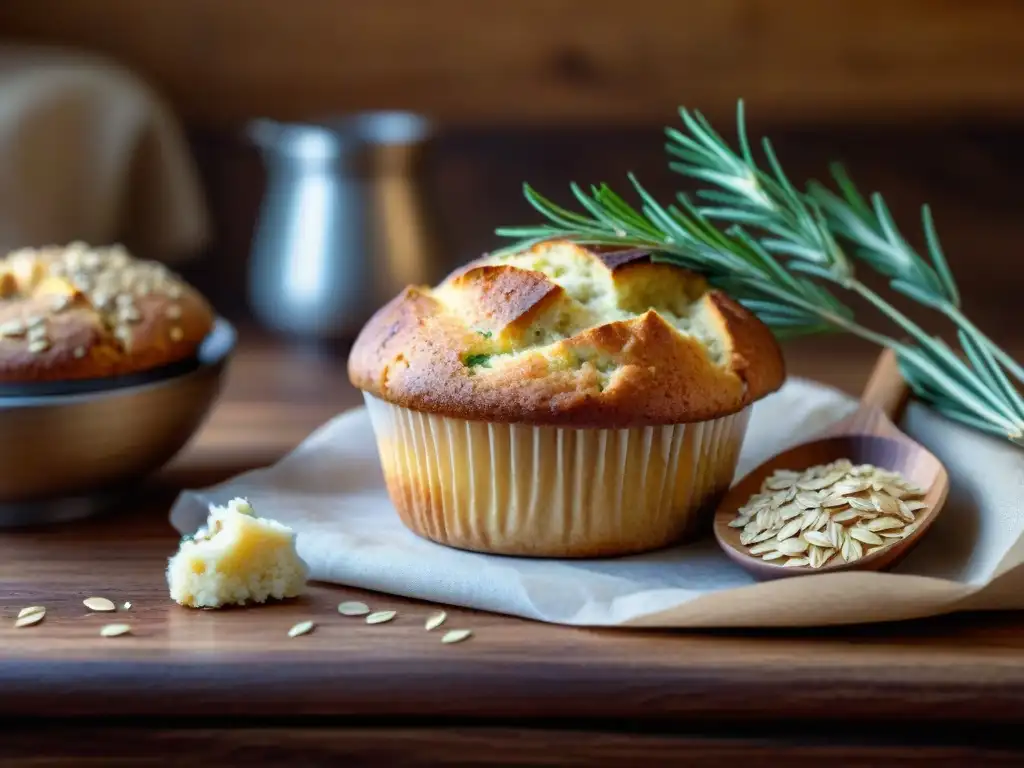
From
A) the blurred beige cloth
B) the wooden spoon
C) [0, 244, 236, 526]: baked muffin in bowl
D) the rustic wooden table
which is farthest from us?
the blurred beige cloth

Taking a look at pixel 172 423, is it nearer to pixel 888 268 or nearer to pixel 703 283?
pixel 703 283

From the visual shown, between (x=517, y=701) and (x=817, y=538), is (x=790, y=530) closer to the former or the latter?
(x=817, y=538)

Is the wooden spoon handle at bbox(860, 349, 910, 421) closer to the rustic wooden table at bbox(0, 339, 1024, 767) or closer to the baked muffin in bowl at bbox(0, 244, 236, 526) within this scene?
the rustic wooden table at bbox(0, 339, 1024, 767)

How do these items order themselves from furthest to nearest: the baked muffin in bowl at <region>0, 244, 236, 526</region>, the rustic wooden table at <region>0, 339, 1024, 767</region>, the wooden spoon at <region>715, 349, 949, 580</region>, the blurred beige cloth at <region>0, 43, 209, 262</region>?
the blurred beige cloth at <region>0, 43, 209, 262</region>
the baked muffin in bowl at <region>0, 244, 236, 526</region>
the wooden spoon at <region>715, 349, 949, 580</region>
the rustic wooden table at <region>0, 339, 1024, 767</region>

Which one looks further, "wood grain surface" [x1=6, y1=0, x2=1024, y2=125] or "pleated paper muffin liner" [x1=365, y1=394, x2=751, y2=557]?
"wood grain surface" [x1=6, y1=0, x2=1024, y2=125]

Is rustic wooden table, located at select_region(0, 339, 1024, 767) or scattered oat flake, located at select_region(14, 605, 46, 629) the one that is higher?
scattered oat flake, located at select_region(14, 605, 46, 629)

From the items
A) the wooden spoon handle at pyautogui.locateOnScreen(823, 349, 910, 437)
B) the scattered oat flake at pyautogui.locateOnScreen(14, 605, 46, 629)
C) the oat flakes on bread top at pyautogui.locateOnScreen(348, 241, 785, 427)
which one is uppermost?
the oat flakes on bread top at pyautogui.locateOnScreen(348, 241, 785, 427)

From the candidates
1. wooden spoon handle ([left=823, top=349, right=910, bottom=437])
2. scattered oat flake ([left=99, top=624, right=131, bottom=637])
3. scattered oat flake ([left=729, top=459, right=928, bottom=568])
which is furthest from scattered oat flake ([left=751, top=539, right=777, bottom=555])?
scattered oat flake ([left=99, top=624, right=131, bottom=637])
